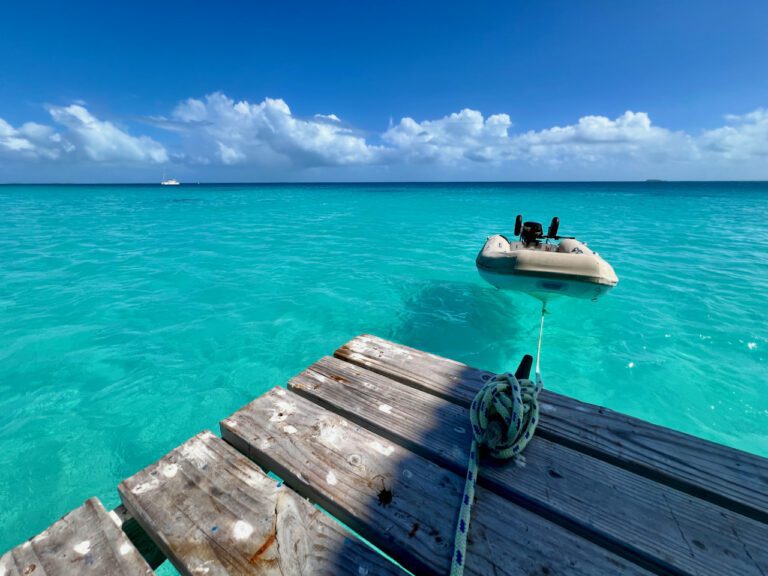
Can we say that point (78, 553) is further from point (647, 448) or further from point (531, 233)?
point (531, 233)

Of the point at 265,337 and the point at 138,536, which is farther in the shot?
the point at 265,337

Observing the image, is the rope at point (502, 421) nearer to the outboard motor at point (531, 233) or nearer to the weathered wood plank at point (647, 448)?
the weathered wood plank at point (647, 448)

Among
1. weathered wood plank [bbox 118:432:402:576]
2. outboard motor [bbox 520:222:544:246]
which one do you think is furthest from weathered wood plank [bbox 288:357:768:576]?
outboard motor [bbox 520:222:544:246]

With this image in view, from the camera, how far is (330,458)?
4.17ft

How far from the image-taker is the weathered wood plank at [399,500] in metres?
0.95

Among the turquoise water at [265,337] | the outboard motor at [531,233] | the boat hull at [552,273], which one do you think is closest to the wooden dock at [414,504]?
the turquoise water at [265,337]

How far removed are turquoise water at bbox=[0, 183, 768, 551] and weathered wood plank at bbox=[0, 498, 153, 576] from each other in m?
2.62

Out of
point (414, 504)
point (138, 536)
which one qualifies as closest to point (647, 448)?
point (414, 504)

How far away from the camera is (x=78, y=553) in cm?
99

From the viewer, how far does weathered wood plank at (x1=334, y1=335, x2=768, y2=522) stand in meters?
1.13

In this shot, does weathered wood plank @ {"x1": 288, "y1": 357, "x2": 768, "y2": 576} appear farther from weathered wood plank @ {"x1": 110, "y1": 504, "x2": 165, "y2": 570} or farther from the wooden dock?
weathered wood plank @ {"x1": 110, "y1": 504, "x2": 165, "y2": 570}

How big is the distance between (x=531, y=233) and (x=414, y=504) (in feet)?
19.7

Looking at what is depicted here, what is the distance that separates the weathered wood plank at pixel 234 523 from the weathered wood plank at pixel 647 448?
31.0 inches

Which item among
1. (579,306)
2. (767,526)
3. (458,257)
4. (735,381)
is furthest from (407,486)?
(458,257)
